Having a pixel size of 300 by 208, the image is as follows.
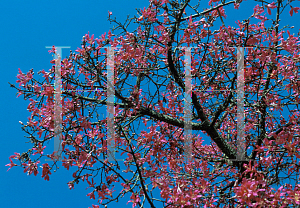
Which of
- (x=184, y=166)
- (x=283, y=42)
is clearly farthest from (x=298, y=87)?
(x=184, y=166)

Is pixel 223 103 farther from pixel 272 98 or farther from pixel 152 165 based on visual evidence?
pixel 152 165

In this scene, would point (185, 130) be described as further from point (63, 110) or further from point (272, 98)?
point (63, 110)

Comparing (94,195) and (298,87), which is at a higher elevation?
(298,87)

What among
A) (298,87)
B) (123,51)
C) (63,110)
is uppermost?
(123,51)

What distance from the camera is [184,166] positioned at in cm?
449

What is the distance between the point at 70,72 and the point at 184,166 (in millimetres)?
2165

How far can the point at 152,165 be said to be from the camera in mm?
3916


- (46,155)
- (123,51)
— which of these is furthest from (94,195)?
(123,51)

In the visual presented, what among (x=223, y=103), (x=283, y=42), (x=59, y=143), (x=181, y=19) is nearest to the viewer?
(x=283, y=42)

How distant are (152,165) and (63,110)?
134 cm

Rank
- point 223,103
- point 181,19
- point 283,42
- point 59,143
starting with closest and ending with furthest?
point 283,42
point 59,143
point 181,19
point 223,103

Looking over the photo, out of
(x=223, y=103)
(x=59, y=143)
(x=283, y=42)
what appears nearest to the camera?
(x=283, y=42)

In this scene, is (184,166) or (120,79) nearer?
(120,79)

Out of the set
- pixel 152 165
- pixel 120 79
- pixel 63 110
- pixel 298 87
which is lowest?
pixel 152 165
